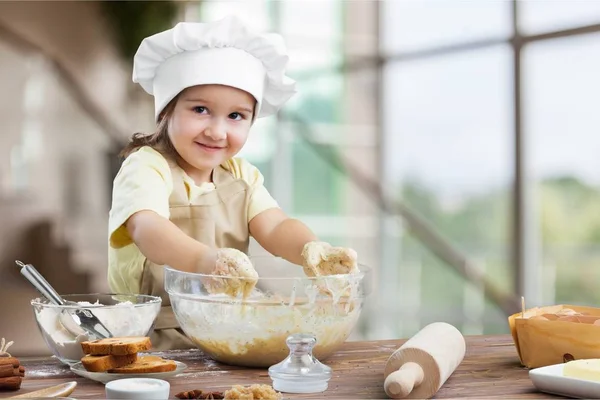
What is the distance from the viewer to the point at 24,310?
17.9 ft

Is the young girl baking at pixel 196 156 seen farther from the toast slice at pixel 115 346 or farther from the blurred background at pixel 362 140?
the blurred background at pixel 362 140

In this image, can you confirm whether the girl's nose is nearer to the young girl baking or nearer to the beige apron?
the young girl baking

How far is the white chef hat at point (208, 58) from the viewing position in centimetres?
161

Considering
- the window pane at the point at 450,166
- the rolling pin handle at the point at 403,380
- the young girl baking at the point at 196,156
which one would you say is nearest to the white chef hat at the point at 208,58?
the young girl baking at the point at 196,156

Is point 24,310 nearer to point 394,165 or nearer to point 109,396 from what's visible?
point 394,165

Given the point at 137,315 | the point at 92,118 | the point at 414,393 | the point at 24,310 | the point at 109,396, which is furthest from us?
the point at 92,118

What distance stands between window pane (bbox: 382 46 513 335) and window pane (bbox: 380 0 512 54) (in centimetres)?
15

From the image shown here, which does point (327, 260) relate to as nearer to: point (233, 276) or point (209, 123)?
point (233, 276)

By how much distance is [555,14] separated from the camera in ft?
16.5

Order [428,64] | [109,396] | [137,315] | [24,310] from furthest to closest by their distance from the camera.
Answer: [428,64] < [24,310] < [137,315] < [109,396]

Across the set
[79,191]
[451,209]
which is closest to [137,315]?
[451,209]

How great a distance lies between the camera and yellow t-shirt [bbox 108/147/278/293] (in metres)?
1.52

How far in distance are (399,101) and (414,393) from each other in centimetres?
546

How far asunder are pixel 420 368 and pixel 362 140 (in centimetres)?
559
